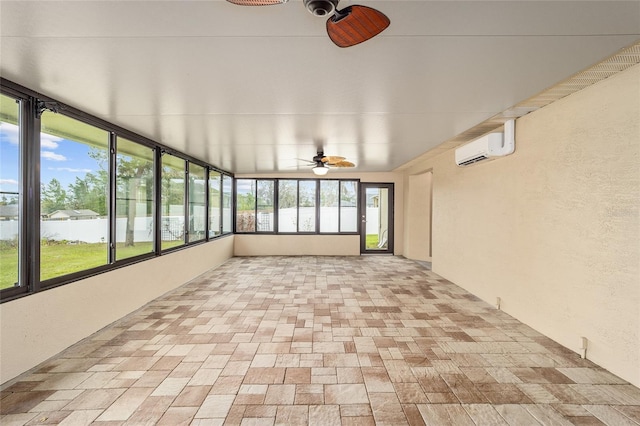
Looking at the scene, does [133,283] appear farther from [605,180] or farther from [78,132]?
[605,180]

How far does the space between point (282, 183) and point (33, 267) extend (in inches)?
272

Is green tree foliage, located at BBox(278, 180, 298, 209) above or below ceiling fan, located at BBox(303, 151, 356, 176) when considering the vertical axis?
below

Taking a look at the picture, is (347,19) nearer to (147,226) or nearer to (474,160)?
(474,160)

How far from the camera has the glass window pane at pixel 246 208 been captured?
9.45 meters

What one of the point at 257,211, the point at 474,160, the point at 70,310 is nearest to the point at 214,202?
the point at 257,211

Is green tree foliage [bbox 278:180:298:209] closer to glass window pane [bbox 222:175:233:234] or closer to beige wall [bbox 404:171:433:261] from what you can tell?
glass window pane [bbox 222:175:233:234]

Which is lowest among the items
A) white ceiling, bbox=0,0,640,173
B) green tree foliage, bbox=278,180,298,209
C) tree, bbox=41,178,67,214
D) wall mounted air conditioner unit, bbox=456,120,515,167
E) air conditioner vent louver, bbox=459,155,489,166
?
tree, bbox=41,178,67,214

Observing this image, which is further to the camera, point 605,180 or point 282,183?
point 282,183

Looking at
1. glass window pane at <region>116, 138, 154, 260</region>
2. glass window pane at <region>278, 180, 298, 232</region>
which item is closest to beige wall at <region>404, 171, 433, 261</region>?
glass window pane at <region>278, 180, 298, 232</region>

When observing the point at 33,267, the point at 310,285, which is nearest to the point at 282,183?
the point at 310,285

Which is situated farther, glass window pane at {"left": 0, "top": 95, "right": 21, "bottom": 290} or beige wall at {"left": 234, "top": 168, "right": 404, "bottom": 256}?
beige wall at {"left": 234, "top": 168, "right": 404, "bottom": 256}

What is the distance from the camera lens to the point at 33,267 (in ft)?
9.25

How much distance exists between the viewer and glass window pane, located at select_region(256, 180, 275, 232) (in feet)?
31.0

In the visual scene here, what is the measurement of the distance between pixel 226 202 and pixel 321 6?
8.10m
